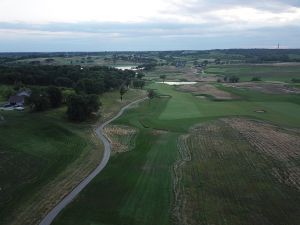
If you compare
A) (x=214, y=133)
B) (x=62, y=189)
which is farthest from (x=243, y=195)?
(x=214, y=133)

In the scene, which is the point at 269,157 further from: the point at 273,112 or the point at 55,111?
the point at 55,111

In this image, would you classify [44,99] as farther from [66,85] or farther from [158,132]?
[66,85]

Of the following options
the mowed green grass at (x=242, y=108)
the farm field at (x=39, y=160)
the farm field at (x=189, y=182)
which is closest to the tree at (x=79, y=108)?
the farm field at (x=39, y=160)

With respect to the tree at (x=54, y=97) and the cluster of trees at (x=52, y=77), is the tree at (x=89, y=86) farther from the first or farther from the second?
the tree at (x=54, y=97)

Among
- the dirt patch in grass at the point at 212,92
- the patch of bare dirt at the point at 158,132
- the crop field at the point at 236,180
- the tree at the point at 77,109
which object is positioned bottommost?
the dirt patch in grass at the point at 212,92

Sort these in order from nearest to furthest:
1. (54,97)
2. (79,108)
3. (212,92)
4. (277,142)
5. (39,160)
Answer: (39,160), (277,142), (79,108), (54,97), (212,92)

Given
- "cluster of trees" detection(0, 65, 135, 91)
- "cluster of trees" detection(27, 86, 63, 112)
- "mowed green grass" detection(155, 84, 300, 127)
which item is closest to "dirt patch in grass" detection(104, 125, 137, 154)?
"mowed green grass" detection(155, 84, 300, 127)

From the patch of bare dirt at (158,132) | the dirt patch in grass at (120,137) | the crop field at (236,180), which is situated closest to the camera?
the crop field at (236,180)

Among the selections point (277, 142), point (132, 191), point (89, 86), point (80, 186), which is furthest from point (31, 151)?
point (89, 86)
